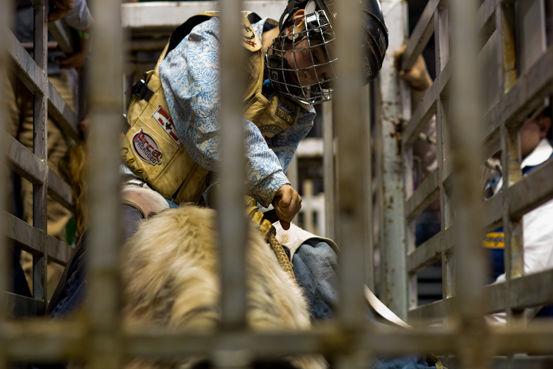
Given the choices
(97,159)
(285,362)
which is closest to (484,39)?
(285,362)

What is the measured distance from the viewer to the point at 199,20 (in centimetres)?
341

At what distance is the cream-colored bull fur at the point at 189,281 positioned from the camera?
6.22 ft

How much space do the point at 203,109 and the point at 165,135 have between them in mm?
355

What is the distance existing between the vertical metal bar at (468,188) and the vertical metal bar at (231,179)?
36 centimetres

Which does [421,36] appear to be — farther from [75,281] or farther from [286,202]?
A: [75,281]

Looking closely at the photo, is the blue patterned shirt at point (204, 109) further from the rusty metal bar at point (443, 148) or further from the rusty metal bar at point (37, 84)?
the rusty metal bar at point (443, 148)

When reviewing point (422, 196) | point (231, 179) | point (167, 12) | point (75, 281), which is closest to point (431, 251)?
point (422, 196)

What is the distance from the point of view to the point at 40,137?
345 centimetres

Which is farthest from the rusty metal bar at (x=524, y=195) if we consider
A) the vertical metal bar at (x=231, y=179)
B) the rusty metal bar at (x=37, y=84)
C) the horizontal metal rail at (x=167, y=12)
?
the horizontal metal rail at (x=167, y=12)

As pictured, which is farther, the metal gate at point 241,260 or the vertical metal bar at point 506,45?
the vertical metal bar at point 506,45

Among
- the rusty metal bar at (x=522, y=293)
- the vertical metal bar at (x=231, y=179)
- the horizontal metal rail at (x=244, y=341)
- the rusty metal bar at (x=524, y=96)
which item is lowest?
the horizontal metal rail at (x=244, y=341)

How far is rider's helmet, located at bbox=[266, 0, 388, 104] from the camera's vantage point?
3.21 m

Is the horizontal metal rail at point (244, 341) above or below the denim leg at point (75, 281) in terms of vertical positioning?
below

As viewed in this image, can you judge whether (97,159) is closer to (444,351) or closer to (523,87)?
(444,351)
